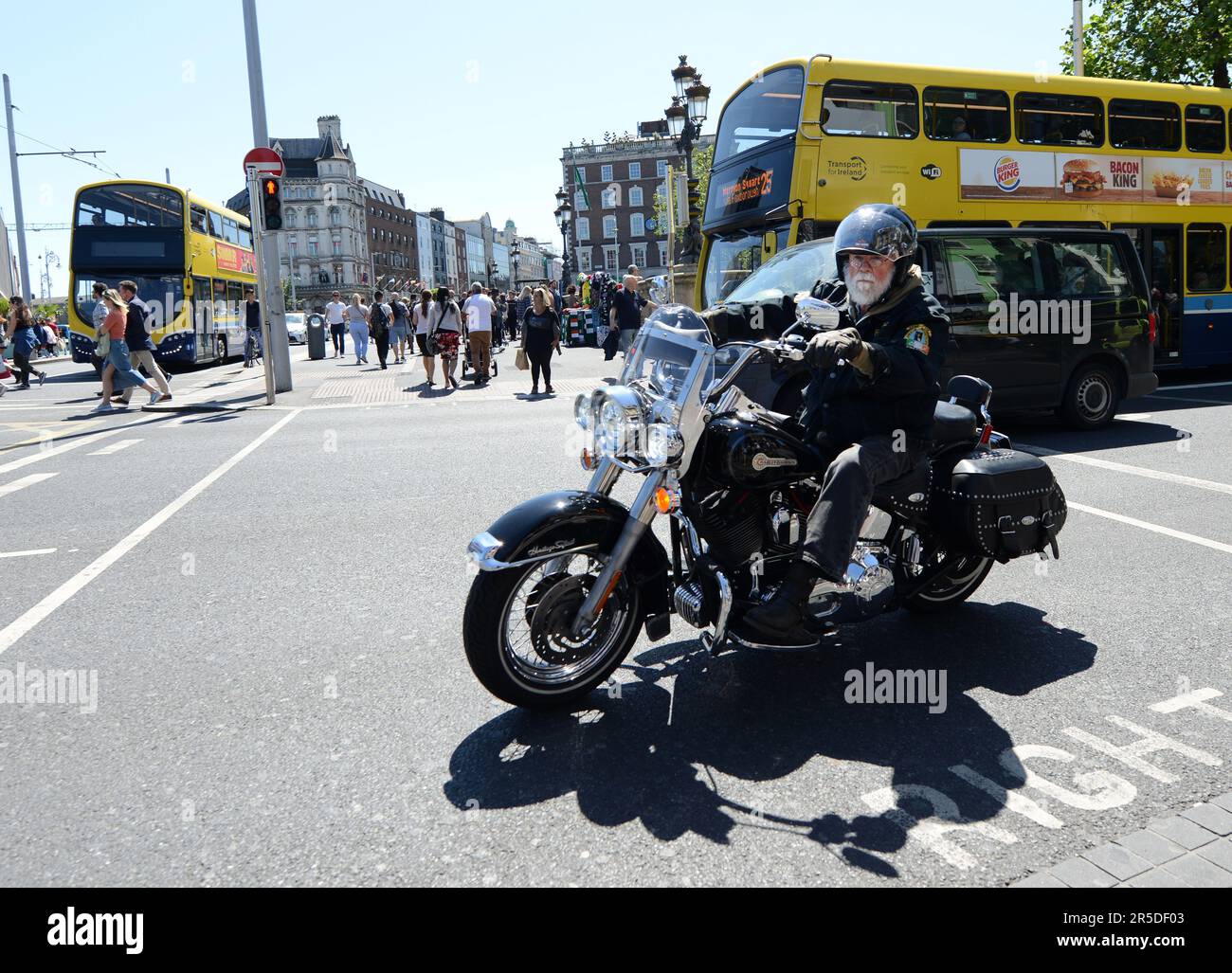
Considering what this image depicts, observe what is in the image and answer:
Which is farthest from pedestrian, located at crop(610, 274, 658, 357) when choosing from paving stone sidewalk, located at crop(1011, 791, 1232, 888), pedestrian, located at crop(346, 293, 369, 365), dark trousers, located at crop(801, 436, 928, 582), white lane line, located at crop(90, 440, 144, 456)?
paving stone sidewalk, located at crop(1011, 791, 1232, 888)

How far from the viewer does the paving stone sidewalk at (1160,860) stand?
2424 millimetres

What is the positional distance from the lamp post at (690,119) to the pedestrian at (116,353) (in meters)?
8.61

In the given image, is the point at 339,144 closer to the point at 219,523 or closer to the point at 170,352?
the point at 170,352

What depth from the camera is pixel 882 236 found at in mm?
3623

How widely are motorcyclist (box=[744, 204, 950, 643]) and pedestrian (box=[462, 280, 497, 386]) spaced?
1287 centimetres

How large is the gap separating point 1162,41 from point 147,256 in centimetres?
2548

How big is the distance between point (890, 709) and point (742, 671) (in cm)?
61

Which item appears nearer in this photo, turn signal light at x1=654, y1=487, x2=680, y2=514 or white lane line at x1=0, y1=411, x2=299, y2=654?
turn signal light at x1=654, y1=487, x2=680, y2=514

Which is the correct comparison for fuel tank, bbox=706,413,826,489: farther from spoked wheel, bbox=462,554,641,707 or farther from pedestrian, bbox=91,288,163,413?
pedestrian, bbox=91,288,163,413

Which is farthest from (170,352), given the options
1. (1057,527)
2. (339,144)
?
(339,144)

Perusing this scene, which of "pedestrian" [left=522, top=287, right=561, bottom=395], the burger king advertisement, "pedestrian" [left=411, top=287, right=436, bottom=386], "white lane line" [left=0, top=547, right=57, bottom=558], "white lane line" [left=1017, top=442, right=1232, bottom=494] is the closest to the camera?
"white lane line" [left=0, top=547, right=57, bottom=558]

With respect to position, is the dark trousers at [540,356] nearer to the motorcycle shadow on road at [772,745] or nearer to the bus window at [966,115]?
the bus window at [966,115]

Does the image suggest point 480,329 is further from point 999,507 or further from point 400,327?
point 999,507

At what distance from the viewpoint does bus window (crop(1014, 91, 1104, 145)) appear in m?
12.8
